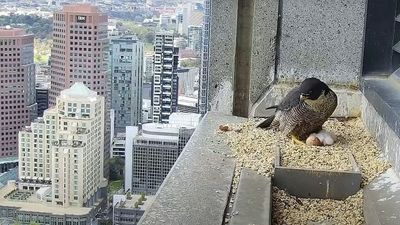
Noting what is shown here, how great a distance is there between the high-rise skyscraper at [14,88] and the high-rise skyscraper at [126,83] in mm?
3245

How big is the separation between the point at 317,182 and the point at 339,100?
3.91 feet

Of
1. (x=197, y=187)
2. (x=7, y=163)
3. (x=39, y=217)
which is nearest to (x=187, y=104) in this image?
(x=39, y=217)

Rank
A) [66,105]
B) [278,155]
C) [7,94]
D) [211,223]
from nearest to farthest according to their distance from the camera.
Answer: [211,223] → [278,155] → [66,105] → [7,94]

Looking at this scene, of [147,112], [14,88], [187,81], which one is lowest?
[147,112]

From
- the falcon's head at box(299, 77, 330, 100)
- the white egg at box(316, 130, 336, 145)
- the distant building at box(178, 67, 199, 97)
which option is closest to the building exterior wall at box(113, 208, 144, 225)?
the distant building at box(178, 67, 199, 97)

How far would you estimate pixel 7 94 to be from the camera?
29.5 meters

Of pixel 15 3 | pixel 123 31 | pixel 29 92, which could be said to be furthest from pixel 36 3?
pixel 29 92

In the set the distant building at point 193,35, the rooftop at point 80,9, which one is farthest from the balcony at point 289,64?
the distant building at point 193,35

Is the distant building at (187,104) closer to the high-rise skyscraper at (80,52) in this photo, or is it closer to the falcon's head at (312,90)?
the high-rise skyscraper at (80,52)

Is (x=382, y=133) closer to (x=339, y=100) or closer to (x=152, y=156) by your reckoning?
(x=339, y=100)

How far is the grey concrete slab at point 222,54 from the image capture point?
4211 millimetres

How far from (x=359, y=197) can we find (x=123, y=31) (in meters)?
36.7

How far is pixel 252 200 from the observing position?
2.49 meters

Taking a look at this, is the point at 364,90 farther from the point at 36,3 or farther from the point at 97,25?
the point at 36,3
